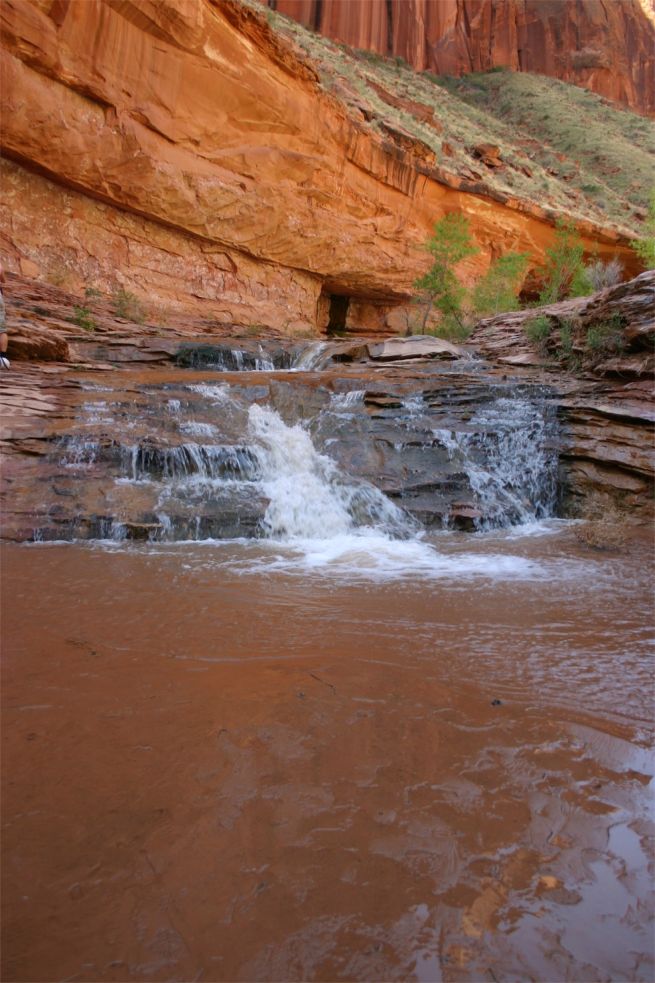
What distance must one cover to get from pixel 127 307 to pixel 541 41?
49964 mm

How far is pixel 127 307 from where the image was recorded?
15.1 metres

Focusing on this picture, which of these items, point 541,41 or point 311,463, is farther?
point 541,41

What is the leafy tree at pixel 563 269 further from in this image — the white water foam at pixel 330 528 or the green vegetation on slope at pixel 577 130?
the white water foam at pixel 330 528

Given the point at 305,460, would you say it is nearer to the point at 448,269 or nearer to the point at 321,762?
the point at 321,762

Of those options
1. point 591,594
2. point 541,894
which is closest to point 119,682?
point 541,894

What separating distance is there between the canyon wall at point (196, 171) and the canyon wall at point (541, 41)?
3004 cm

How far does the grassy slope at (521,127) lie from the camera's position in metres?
24.8

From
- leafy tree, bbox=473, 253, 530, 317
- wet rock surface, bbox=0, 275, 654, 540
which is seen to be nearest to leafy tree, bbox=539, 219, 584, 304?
leafy tree, bbox=473, 253, 530, 317

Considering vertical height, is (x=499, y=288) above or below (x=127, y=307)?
above

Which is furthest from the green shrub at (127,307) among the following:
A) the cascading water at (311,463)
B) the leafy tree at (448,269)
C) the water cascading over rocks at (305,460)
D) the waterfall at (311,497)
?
the leafy tree at (448,269)

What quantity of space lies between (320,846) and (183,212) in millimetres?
18558

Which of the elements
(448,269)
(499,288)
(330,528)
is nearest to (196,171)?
(448,269)

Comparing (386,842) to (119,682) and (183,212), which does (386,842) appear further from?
(183,212)

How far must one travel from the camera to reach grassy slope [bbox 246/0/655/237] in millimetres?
24750
